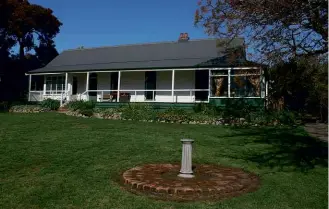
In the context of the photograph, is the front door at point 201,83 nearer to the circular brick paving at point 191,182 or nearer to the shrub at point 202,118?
the shrub at point 202,118

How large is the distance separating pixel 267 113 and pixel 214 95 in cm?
515

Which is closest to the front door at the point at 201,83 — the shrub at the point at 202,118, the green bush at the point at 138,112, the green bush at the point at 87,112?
the green bush at the point at 138,112

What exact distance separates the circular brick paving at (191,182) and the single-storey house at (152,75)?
1274cm

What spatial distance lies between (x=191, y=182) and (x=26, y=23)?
40.2 m

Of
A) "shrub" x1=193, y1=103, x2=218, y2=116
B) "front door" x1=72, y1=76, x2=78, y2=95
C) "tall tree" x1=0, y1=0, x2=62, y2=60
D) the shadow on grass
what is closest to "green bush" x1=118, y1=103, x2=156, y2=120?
"shrub" x1=193, y1=103, x2=218, y2=116

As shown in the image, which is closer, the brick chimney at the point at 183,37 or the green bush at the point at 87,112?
the green bush at the point at 87,112

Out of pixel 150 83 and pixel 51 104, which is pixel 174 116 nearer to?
pixel 150 83

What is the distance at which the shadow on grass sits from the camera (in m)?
8.41

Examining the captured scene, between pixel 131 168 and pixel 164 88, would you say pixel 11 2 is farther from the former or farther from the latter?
pixel 131 168

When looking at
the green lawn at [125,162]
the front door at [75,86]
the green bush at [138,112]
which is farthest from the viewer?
the front door at [75,86]

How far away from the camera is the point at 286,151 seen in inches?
396

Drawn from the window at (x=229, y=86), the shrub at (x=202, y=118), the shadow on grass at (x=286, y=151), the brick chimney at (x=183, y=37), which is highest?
the brick chimney at (x=183, y=37)

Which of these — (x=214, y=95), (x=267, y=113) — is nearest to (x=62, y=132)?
(x=267, y=113)

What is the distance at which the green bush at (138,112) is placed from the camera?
19.2 m
